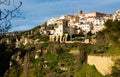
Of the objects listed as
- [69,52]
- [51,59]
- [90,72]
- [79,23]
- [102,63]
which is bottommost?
[51,59]

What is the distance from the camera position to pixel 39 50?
59438 mm

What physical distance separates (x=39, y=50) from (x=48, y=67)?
37.8 feet

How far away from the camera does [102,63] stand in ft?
78.1

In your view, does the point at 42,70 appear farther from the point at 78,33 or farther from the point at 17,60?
the point at 78,33

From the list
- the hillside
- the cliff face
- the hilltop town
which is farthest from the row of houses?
the cliff face

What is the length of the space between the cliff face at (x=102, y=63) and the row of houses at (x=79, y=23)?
5413cm

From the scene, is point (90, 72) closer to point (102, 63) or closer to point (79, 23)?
point (102, 63)

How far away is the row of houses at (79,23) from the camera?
8394cm

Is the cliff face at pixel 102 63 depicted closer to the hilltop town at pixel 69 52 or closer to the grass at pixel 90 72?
the hilltop town at pixel 69 52

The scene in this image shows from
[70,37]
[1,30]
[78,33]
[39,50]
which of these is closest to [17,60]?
[39,50]

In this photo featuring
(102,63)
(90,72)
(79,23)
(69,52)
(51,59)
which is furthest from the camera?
(79,23)

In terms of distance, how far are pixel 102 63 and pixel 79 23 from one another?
7278cm

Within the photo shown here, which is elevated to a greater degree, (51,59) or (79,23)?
(79,23)

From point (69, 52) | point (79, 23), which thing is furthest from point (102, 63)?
point (79, 23)
